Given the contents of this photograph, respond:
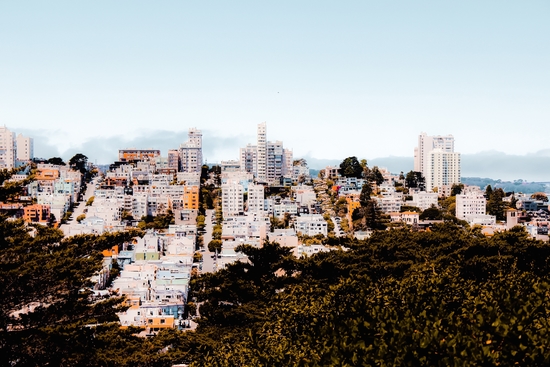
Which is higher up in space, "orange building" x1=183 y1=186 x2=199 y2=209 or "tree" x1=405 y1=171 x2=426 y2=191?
"tree" x1=405 y1=171 x2=426 y2=191

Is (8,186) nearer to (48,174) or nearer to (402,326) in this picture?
(402,326)

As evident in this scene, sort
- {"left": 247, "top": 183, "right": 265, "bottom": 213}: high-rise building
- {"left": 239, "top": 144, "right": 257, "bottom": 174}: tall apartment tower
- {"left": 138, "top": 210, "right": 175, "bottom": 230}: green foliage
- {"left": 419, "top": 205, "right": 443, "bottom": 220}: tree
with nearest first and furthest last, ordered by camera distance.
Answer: {"left": 419, "top": 205, "right": 443, "bottom": 220}: tree, {"left": 138, "top": 210, "right": 175, "bottom": 230}: green foliage, {"left": 247, "top": 183, "right": 265, "bottom": 213}: high-rise building, {"left": 239, "top": 144, "right": 257, "bottom": 174}: tall apartment tower

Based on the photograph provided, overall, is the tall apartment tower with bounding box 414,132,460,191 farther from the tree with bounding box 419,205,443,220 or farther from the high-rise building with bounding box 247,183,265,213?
the high-rise building with bounding box 247,183,265,213

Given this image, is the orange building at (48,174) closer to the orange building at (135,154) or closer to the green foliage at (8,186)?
the orange building at (135,154)

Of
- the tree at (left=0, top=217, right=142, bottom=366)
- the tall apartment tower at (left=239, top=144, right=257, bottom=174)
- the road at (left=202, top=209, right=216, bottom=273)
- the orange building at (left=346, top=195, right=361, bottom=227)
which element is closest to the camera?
the tree at (left=0, top=217, right=142, bottom=366)

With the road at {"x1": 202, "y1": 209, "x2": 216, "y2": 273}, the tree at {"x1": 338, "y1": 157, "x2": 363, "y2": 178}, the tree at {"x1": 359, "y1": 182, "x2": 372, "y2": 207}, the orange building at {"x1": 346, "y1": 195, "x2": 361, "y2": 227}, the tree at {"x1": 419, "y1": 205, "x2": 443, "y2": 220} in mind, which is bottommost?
the road at {"x1": 202, "y1": 209, "x2": 216, "y2": 273}

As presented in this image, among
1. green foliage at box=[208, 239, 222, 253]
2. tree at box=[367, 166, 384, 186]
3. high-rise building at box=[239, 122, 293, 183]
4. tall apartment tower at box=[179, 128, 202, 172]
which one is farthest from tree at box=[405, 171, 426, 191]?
green foliage at box=[208, 239, 222, 253]

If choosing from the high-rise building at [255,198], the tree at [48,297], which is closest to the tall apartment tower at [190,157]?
the high-rise building at [255,198]

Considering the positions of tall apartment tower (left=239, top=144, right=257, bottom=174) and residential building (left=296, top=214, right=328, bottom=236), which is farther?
tall apartment tower (left=239, top=144, right=257, bottom=174)
